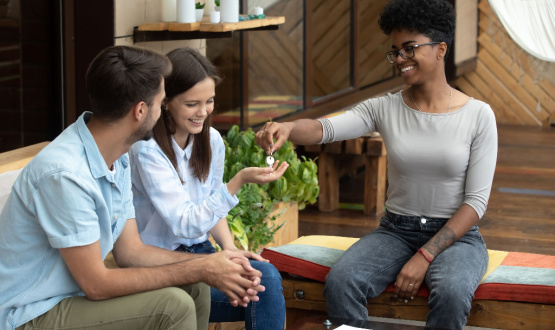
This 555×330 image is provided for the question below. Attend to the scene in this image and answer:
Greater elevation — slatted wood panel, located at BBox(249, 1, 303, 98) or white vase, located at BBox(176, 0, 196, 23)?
white vase, located at BBox(176, 0, 196, 23)

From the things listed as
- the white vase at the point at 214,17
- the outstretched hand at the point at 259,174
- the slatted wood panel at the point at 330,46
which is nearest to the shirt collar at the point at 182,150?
the outstretched hand at the point at 259,174

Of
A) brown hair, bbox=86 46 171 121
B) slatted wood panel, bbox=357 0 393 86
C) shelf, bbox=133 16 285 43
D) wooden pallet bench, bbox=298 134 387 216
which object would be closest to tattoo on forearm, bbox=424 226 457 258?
brown hair, bbox=86 46 171 121

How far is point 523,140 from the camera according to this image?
7.19 m

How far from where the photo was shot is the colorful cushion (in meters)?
2.36

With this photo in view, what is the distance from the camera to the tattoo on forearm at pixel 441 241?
240cm

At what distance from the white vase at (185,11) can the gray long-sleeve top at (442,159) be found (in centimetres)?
120

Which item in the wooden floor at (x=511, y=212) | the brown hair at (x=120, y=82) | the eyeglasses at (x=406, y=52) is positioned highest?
the eyeglasses at (x=406, y=52)

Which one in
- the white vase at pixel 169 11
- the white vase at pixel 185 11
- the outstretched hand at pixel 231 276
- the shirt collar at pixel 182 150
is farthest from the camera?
the white vase at pixel 169 11

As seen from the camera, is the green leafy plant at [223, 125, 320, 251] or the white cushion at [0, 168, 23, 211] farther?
the green leafy plant at [223, 125, 320, 251]

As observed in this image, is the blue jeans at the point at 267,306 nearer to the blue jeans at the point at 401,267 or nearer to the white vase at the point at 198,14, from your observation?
the blue jeans at the point at 401,267

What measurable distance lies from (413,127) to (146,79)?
40.4 inches

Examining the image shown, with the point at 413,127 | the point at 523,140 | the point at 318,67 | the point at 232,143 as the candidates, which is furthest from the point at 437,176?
the point at 523,140

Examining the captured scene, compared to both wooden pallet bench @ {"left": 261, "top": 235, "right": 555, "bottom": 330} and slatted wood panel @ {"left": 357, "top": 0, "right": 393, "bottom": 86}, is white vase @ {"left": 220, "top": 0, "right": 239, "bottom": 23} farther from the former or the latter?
slatted wood panel @ {"left": 357, "top": 0, "right": 393, "bottom": 86}

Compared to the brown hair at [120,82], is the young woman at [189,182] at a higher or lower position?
lower
